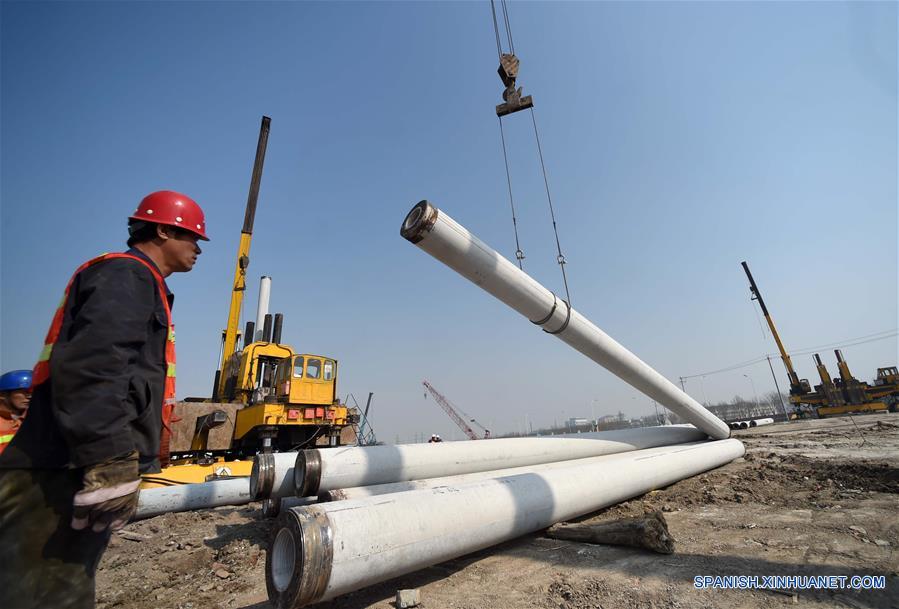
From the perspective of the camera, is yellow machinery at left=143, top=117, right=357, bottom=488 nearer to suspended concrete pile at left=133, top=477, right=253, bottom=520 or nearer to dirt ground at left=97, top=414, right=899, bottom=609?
suspended concrete pile at left=133, top=477, right=253, bottom=520

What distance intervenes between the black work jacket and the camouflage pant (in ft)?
0.28

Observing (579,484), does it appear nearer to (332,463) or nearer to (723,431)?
(332,463)

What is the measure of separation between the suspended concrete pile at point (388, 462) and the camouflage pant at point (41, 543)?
2.69 meters

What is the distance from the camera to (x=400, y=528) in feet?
9.26

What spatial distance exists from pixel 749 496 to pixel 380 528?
572cm

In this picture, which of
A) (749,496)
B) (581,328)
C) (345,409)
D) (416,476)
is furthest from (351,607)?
(345,409)

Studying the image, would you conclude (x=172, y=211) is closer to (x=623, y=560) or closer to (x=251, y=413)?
(x=623, y=560)

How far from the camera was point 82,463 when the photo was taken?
1.51 meters

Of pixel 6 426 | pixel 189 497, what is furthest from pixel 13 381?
pixel 189 497

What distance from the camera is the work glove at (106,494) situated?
60.2 inches

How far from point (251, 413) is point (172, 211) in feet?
29.9

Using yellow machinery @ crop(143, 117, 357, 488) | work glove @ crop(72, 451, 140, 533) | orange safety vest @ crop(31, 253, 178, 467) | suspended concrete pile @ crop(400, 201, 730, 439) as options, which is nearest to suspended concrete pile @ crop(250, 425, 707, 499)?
suspended concrete pile @ crop(400, 201, 730, 439)

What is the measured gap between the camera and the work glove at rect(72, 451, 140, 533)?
1530 mm

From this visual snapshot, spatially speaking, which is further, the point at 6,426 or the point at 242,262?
the point at 242,262
